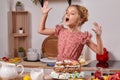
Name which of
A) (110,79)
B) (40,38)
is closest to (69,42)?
(110,79)

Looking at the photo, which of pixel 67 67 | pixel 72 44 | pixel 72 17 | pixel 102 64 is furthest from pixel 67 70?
pixel 102 64

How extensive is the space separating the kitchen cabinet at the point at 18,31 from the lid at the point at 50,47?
232 millimetres

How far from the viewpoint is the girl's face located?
1381 millimetres

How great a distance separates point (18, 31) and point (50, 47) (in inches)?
17.0

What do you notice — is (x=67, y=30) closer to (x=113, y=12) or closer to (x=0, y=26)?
(x=113, y=12)

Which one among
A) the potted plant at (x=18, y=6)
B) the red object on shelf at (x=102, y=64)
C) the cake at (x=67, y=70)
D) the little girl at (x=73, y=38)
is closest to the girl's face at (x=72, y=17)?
the little girl at (x=73, y=38)

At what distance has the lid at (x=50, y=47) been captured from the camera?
2.76 metres

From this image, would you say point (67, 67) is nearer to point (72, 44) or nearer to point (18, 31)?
point (72, 44)

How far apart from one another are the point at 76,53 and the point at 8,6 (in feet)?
5.49

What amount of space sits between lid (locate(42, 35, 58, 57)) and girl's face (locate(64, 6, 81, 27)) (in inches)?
53.8

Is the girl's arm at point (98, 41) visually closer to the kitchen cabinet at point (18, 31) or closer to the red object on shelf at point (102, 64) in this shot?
the red object on shelf at point (102, 64)

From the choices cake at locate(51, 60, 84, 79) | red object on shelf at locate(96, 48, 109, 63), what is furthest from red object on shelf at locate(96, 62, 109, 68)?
cake at locate(51, 60, 84, 79)

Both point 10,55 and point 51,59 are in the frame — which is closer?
point 51,59

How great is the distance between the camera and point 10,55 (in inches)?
114
